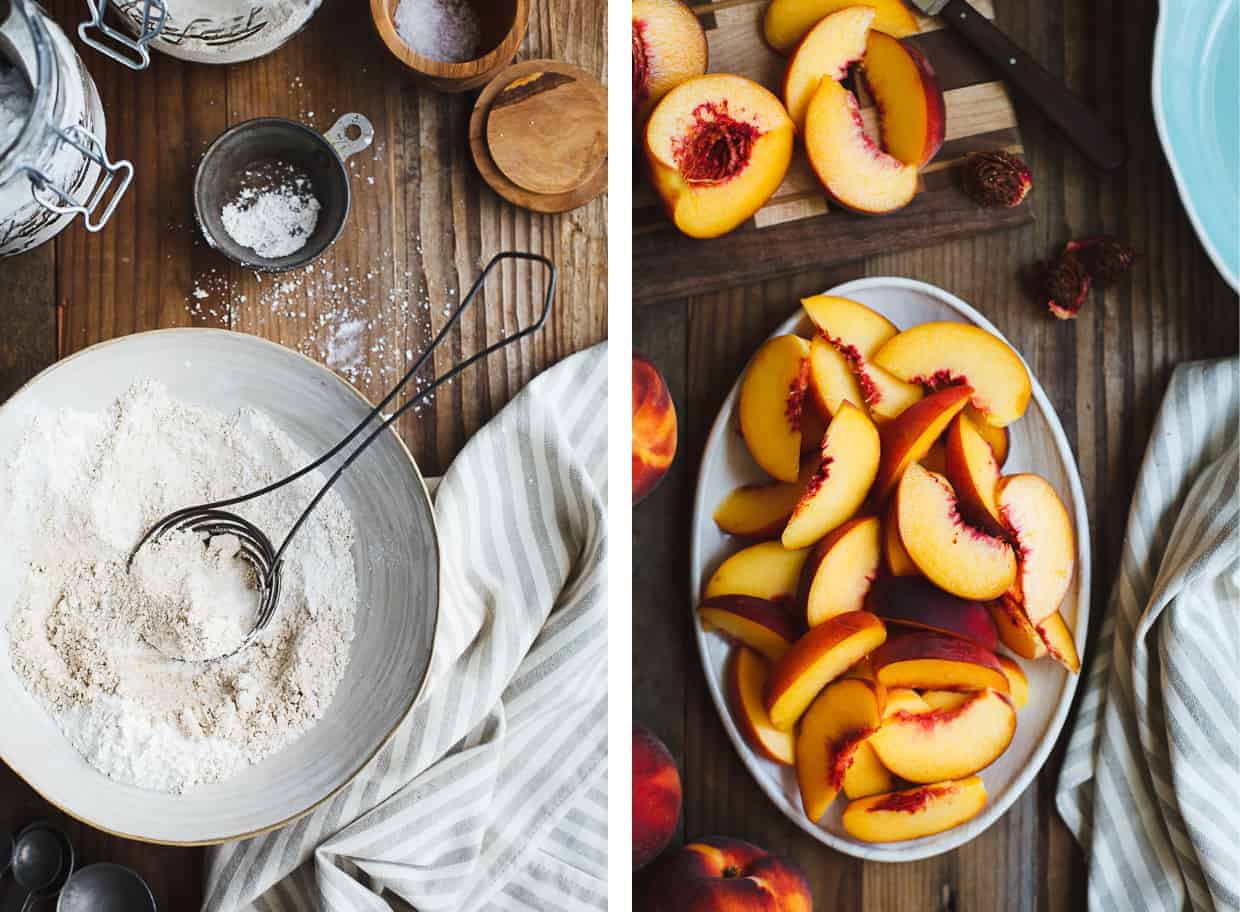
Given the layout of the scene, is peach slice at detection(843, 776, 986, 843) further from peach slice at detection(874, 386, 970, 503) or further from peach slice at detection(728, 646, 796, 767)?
peach slice at detection(874, 386, 970, 503)

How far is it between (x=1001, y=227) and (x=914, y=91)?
0.13 meters

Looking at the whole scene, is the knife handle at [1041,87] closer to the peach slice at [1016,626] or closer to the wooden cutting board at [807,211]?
the wooden cutting board at [807,211]

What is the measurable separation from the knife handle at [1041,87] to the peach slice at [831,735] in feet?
1.44

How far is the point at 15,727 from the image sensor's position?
0.53m

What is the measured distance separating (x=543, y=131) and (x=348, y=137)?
107 millimetres

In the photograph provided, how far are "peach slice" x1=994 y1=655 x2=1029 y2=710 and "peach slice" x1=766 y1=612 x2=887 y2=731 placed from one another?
0.35 feet

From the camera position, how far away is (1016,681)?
2.53 ft

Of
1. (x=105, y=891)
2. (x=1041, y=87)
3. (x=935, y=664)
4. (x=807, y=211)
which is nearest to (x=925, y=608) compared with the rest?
(x=935, y=664)

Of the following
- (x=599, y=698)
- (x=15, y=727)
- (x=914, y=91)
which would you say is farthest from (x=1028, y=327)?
(x=15, y=727)

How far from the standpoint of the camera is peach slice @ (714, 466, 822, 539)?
76 centimetres

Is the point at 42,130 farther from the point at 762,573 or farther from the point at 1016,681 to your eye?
the point at 1016,681

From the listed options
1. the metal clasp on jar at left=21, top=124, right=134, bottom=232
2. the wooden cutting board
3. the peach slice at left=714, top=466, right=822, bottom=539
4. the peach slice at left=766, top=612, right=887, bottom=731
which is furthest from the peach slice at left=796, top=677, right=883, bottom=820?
the metal clasp on jar at left=21, top=124, right=134, bottom=232

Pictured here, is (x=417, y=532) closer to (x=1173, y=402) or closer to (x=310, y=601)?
(x=310, y=601)

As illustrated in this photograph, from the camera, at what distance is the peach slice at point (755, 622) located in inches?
29.0
